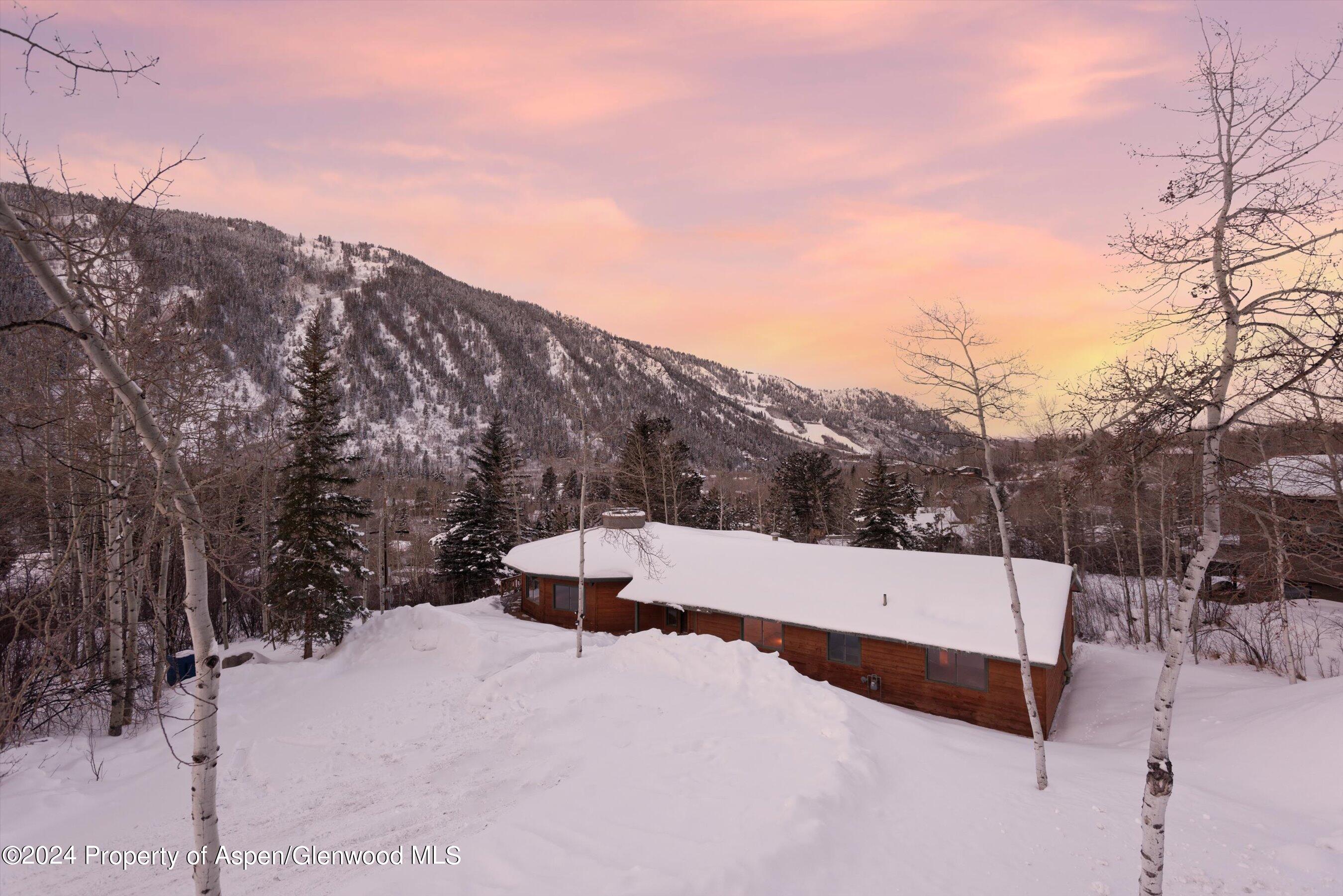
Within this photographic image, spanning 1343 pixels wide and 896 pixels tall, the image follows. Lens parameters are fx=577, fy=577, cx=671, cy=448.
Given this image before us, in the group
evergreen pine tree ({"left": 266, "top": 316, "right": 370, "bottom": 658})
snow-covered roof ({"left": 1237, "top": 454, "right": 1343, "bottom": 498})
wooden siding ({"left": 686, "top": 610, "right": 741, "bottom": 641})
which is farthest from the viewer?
wooden siding ({"left": 686, "top": 610, "right": 741, "bottom": 641})

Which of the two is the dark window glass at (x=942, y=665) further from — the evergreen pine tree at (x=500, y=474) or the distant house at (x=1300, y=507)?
the evergreen pine tree at (x=500, y=474)

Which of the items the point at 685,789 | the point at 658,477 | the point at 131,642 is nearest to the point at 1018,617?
the point at 685,789

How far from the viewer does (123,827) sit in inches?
366

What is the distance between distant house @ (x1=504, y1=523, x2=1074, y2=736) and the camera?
49.2 feet

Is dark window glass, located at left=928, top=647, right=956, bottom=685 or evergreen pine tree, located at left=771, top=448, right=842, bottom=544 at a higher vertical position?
evergreen pine tree, located at left=771, top=448, right=842, bottom=544

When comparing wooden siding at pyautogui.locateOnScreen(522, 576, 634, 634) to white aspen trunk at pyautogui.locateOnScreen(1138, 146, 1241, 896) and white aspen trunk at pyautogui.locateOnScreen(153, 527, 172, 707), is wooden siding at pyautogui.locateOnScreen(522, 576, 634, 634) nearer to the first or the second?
white aspen trunk at pyautogui.locateOnScreen(153, 527, 172, 707)

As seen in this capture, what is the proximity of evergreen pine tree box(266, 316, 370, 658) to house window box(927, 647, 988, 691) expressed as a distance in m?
18.3

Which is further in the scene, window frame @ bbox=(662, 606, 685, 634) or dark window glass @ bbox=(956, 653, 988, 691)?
window frame @ bbox=(662, 606, 685, 634)

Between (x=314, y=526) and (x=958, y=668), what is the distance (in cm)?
2016

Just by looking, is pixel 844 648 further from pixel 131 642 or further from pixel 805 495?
pixel 805 495

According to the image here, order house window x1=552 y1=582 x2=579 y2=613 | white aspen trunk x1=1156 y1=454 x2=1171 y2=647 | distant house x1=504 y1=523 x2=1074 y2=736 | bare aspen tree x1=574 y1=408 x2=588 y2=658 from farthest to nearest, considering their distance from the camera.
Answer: house window x1=552 y1=582 x2=579 y2=613 < white aspen trunk x1=1156 y1=454 x2=1171 y2=647 < bare aspen tree x1=574 y1=408 x2=588 y2=658 < distant house x1=504 y1=523 x2=1074 y2=736

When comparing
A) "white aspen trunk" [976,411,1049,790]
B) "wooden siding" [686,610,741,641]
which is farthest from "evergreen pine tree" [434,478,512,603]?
"white aspen trunk" [976,411,1049,790]

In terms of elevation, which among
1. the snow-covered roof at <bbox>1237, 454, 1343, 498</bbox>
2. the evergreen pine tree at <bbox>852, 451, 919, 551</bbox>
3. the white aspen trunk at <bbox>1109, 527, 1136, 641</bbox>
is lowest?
the white aspen trunk at <bbox>1109, 527, 1136, 641</bbox>

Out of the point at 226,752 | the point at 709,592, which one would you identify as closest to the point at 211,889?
the point at 226,752
